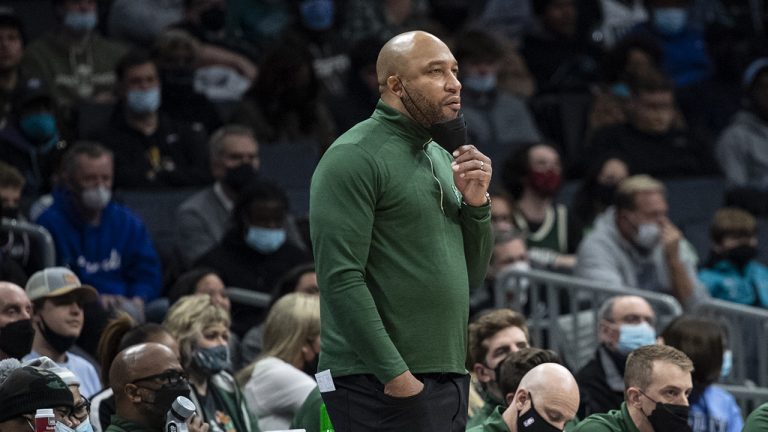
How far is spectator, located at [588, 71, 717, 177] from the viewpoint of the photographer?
1189 centimetres

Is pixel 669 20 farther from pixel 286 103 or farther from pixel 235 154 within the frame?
pixel 235 154

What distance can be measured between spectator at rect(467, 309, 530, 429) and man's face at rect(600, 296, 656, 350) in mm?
847

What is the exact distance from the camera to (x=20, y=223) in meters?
8.61

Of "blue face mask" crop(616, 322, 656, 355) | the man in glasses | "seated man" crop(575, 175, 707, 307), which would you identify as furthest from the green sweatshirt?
"seated man" crop(575, 175, 707, 307)

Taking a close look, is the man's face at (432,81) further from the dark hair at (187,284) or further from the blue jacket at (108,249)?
the blue jacket at (108,249)

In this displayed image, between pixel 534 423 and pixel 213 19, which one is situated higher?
pixel 213 19

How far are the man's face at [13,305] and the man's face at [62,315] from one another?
0.51 metres

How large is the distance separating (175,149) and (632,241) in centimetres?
290

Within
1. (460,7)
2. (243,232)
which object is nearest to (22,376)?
(243,232)

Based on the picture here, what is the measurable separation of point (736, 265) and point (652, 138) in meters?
1.62

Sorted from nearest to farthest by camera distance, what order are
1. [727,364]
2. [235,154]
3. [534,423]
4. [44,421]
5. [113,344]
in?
[44,421] < [534,423] < [113,344] < [727,364] < [235,154]

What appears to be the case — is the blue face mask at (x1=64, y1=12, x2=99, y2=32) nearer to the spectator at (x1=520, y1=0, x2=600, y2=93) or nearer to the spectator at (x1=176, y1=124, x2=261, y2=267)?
the spectator at (x1=176, y1=124, x2=261, y2=267)

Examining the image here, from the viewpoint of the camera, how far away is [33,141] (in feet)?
32.6

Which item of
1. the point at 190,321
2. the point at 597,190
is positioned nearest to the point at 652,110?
the point at 597,190
